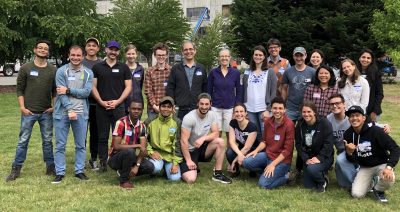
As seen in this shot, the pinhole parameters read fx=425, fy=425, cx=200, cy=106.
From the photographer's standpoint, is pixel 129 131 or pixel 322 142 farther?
pixel 129 131

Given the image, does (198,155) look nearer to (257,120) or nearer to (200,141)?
(200,141)

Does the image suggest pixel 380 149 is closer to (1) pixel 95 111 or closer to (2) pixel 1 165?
(1) pixel 95 111

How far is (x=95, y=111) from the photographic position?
6.12 metres

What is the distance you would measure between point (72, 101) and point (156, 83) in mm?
1444

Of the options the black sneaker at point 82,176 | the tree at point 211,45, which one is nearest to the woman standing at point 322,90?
the black sneaker at point 82,176

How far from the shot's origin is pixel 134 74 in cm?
664

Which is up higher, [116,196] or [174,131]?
[174,131]

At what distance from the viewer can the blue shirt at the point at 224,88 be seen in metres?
6.27

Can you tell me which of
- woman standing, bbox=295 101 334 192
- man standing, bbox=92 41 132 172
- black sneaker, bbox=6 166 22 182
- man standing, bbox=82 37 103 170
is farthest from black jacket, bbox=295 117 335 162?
black sneaker, bbox=6 166 22 182

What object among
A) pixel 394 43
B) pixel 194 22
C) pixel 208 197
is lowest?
pixel 208 197

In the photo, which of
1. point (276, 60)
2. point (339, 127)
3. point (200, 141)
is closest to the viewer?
point (339, 127)

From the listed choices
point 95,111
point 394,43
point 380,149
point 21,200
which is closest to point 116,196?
point 21,200

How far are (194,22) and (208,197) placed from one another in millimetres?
51433

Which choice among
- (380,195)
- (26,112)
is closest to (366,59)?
(380,195)
